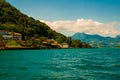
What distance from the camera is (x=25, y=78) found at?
176 feet

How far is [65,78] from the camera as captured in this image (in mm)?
54312

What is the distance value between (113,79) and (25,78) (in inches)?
705

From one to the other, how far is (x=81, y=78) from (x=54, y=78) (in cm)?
560

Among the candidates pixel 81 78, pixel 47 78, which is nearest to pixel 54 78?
pixel 47 78

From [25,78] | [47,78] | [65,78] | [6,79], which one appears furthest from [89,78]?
[6,79]

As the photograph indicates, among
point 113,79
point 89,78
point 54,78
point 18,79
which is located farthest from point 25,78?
point 113,79

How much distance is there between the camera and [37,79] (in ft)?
172

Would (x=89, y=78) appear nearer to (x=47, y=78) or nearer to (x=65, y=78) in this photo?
(x=65, y=78)

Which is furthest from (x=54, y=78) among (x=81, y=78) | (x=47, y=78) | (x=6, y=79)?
Answer: (x=6, y=79)

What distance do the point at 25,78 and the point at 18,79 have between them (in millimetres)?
1756

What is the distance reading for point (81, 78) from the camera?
54.4 metres

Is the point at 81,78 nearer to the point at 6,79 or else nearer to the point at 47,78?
the point at 47,78

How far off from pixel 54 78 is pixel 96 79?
8.56 m

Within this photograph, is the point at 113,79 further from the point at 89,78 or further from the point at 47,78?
the point at 47,78
